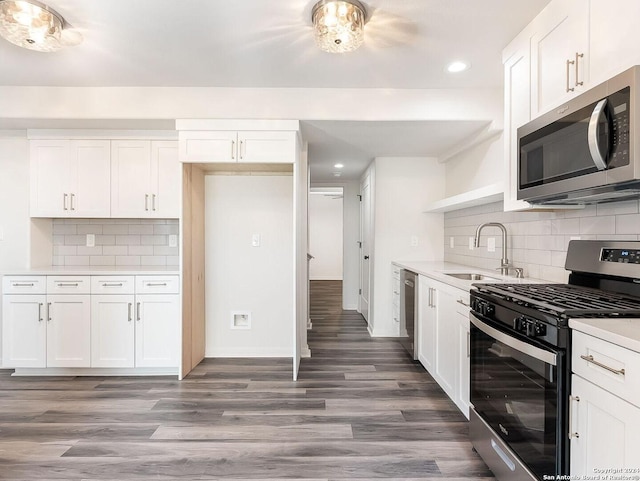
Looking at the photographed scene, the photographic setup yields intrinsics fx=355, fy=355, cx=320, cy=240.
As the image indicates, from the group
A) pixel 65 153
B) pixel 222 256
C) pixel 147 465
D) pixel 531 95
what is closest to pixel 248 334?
pixel 222 256

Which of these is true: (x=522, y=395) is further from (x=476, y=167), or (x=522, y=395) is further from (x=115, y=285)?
(x=115, y=285)

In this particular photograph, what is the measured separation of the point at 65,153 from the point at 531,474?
3987 millimetres

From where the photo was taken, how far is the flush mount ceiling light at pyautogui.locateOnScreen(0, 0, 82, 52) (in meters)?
1.85

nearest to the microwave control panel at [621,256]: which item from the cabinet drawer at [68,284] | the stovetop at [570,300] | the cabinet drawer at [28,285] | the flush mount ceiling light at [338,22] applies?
the stovetop at [570,300]

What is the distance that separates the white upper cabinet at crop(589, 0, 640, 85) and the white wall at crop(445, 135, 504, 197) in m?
1.48

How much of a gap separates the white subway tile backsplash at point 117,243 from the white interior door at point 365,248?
250 cm

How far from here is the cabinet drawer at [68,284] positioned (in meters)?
3.01

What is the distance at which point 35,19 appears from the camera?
1.90m

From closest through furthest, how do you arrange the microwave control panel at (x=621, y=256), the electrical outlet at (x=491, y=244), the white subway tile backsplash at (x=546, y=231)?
1. the microwave control panel at (x=621, y=256)
2. the white subway tile backsplash at (x=546, y=231)
3. the electrical outlet at (x=491, y=244)

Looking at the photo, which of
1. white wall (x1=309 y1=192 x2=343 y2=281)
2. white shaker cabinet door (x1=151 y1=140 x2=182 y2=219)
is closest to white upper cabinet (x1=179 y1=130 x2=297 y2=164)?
white shaker cabinet door (x1=151 y1=140 x2=182 y2=219)

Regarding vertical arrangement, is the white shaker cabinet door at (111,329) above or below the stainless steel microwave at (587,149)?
below

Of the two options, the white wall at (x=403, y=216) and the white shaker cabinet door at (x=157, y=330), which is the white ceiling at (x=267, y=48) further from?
the white shaker cabinet door at (x=157, y=330)

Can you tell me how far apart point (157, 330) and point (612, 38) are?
344 cm

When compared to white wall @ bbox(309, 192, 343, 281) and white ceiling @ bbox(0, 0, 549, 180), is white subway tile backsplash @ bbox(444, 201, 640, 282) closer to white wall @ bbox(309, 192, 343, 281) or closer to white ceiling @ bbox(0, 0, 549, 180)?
white ceiling @ bbox(0, 0, 549, 180)
